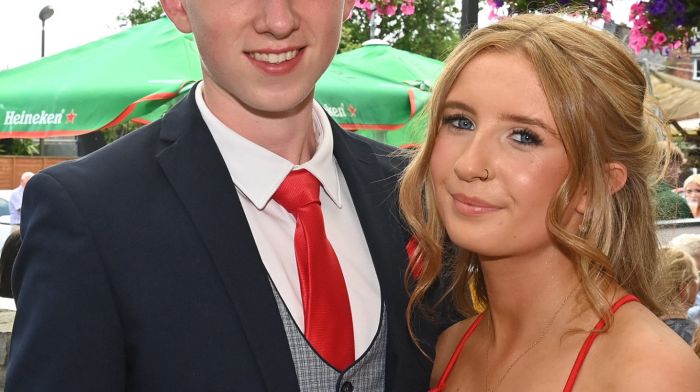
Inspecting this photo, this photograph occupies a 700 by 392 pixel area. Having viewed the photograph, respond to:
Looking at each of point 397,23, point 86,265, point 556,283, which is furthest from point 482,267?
point 397,23

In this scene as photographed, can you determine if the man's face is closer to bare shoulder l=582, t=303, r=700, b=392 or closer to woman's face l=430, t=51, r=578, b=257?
woman's face l=430, t=51, r=578, b=257

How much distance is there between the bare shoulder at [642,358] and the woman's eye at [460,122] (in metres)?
0.53

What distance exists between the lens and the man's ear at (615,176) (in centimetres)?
202

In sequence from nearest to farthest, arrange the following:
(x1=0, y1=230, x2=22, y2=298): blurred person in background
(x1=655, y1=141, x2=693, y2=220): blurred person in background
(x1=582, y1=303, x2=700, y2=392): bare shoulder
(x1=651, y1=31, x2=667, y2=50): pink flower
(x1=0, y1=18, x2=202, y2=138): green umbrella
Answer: (x1=582, y1=303, x2=700, y2=392): bare shoulder → (x1=655, y1=141, x2=693, y2=220): blurred person in background → (x1=651, y1=31, x2=667, y2=50): pink flower → (x1=0, y1=230, x2=22, y2=298): blurred person in background → (x1=0, y1=18, x2=202, y2=138): green umbrella

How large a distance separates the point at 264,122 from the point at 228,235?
0.31 m

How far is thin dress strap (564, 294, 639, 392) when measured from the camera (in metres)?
1.85

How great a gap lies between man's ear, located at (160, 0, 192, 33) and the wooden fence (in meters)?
20.7

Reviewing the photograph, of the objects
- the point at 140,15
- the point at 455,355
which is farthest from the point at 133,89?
the point at 140,15

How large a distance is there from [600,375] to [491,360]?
0.40 meters

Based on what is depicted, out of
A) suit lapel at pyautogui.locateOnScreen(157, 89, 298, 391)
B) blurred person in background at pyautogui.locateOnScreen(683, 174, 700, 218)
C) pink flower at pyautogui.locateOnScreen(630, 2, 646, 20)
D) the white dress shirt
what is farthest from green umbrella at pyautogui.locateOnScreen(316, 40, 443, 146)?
suit lapel at pyautogui.locateOnScreen(157, 89, 298, 391)

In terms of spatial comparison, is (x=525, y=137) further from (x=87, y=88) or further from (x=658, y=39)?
(x=87, y=88)

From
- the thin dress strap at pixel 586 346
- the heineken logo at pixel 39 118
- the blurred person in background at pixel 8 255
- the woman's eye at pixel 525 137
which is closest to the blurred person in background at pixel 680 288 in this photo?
the thin dress strap at pixel 586 346

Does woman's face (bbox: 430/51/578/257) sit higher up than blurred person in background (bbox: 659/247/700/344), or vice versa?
woman's face (bbox: 430/51/578/257)

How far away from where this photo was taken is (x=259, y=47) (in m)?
1.98
